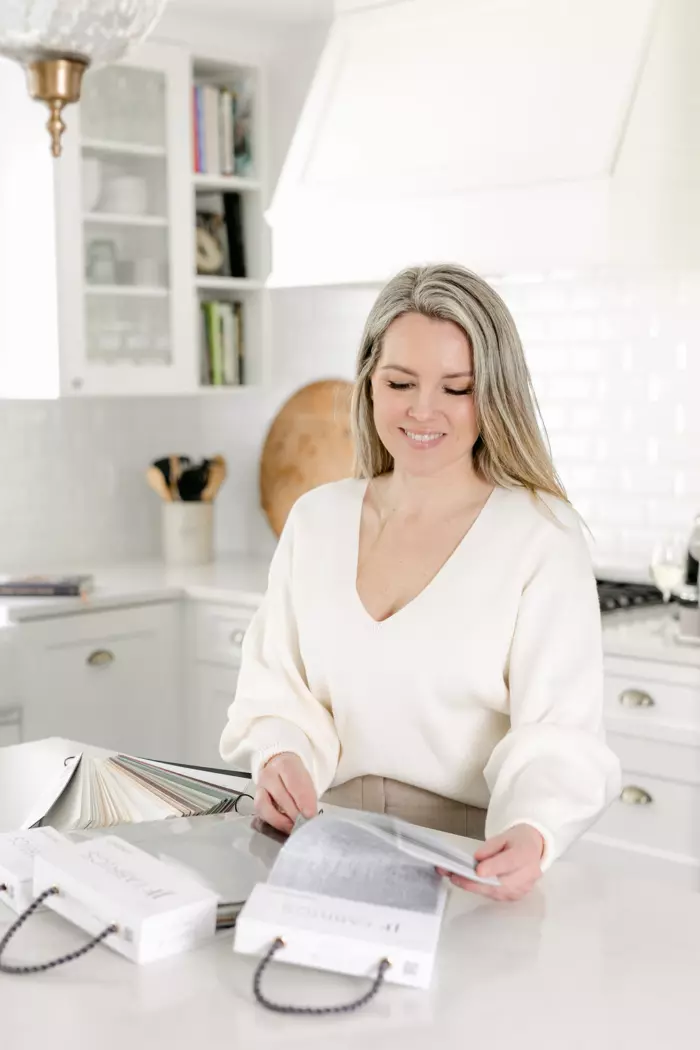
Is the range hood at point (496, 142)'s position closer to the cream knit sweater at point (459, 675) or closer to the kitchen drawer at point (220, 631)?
the kitchen drawer at point (220, 631)

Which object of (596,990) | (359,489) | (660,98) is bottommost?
(596,990)

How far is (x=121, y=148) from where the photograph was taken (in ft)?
12.8

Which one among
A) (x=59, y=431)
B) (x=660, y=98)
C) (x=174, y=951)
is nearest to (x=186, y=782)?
(x=174, y=951)

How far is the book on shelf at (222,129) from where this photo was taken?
4105 mm

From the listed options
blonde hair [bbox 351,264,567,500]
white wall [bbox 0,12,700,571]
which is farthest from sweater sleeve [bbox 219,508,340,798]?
white wall [bbox 0,12,700,571]

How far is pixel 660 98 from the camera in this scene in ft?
9.75

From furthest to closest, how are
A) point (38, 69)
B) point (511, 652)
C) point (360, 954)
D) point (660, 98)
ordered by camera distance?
point (660, 98) → point (38, 69) → point (511, 652) → point (360, 954)

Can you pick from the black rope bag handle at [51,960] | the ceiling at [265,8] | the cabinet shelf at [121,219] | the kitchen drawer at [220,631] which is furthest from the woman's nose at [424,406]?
the ceiling at [265,8]

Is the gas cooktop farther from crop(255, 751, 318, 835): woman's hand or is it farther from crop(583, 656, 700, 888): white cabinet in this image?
crop(255, 751, 318, 835): woman's hand

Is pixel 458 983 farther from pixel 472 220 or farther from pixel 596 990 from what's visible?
pixel 472 220

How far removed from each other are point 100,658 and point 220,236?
1.43m

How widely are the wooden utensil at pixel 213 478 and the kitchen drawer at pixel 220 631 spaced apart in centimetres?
58

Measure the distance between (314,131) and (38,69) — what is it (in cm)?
167

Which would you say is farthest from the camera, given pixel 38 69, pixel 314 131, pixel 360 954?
pixel 314 131
